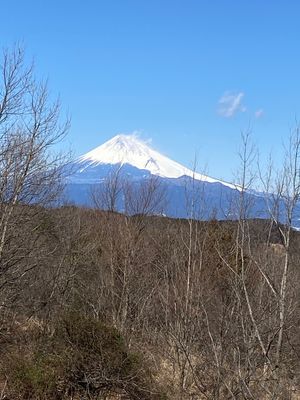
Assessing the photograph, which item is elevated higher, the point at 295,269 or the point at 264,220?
the point at 264,220

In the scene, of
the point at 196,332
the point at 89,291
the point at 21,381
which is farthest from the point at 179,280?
the point at 89,291

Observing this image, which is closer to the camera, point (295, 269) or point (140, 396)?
point (140, 396)

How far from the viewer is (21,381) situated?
8.38 m

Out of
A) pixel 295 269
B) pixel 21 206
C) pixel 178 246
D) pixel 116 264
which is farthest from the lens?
pixel 116 264

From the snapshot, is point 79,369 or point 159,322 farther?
point 159,322

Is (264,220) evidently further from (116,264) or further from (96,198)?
(96,198)

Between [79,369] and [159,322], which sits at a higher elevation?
[159,322]

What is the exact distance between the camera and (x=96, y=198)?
23.1 m

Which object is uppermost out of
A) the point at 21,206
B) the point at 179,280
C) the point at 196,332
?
the point at 21,206

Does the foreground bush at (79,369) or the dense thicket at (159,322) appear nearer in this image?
the dense thicket at (159,322)

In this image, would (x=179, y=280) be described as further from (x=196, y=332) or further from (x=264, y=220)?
(x=264, y=220)

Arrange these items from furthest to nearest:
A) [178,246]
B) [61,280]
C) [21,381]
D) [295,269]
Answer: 1. [61,280]
2. [295,269]
3. [178,246]
4. [21,381]

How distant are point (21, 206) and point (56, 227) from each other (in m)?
3.85

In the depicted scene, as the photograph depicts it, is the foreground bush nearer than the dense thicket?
No
